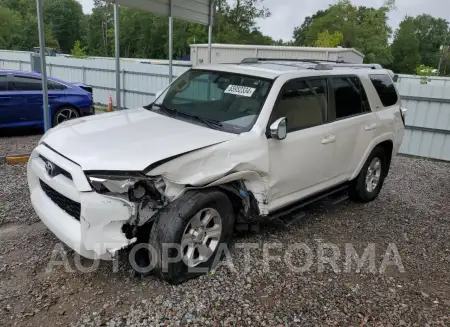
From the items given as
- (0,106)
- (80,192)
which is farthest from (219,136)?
(0,106)

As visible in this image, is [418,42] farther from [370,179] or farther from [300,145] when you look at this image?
[300,145]

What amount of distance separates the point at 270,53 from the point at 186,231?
18.7 meters

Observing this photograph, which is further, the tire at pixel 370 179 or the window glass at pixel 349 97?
the tire at pixel 370 179

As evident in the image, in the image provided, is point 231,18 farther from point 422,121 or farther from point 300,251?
point 300,251

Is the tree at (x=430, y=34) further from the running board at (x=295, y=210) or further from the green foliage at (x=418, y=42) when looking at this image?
the running board at (x=295, y=210)

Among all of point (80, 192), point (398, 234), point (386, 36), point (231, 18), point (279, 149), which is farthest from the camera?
point (386, 36)

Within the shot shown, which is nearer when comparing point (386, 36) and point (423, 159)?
point (423, 159)

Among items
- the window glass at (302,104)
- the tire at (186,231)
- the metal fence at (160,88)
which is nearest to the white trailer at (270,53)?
the metal fence at (160,88)

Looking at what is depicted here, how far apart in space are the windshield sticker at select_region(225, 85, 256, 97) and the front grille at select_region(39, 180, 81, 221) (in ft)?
6.35

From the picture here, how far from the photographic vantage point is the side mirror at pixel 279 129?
3.61 metres

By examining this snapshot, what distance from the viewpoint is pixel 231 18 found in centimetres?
5450

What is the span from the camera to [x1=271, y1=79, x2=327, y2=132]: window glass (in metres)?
3.97

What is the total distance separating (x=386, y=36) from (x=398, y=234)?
61703mm

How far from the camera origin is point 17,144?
7969 millimetres
